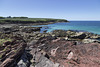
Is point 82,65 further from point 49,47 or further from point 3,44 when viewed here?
point 3,44

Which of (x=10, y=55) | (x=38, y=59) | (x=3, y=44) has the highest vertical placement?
(x=3, y=44)

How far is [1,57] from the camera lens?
8.62m

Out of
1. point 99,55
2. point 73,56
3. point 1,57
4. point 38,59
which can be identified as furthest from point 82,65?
point 1,57

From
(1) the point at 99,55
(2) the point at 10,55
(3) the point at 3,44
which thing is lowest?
(1) the point at 99,55

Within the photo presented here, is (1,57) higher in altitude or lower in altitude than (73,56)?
higher

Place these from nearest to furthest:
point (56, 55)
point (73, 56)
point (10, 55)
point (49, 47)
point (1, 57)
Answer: point (1, 57) → point (10, 55) → point (73, 56) → point (56, 55) → point (49, 47)

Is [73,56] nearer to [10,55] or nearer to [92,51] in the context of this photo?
[92,51]

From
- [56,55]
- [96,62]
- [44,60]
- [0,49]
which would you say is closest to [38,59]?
[44,60]

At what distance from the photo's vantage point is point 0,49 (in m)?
9.91

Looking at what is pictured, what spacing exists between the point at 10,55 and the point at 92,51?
14289mm

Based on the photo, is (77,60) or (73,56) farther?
(73,56)

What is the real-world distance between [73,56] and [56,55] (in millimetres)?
3080

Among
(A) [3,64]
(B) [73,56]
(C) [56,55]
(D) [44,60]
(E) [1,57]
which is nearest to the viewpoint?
(A) [3,64]

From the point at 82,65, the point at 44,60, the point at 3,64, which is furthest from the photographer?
the point at 44,60
